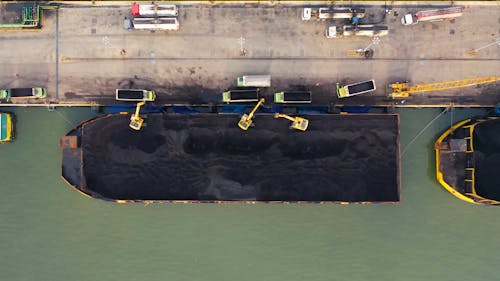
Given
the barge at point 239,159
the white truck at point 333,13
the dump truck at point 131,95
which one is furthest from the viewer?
the white truck at point 333,13

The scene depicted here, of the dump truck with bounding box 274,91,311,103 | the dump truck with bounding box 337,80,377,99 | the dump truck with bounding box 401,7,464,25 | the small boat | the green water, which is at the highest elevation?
the dump truck with bounding box 401,7,464,25

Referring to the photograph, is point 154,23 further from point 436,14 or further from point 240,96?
point 436,14

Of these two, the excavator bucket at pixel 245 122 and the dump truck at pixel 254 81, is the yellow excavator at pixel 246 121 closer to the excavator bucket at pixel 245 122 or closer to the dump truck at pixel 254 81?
the excavator bucket at pixel 245 122

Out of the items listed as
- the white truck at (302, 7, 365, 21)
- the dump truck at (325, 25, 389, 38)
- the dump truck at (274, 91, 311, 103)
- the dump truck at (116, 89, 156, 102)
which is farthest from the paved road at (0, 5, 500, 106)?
the dump truck at (116, 89, 156, 102)

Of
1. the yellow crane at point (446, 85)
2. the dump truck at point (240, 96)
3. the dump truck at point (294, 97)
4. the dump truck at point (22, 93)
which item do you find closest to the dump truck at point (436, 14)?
the yellow crane at point (446, 85)

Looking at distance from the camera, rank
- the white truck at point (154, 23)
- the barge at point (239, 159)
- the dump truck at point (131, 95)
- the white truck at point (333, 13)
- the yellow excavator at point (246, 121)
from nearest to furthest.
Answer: the yellow excavator at point (246, 121) < the barge at point (239, 159) < the dump truck at point (131, 95) < the white truck at point (154, 23) < the white truck at point (333, 13)

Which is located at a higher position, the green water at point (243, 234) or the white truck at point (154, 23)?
the white truck at point (154, 23)

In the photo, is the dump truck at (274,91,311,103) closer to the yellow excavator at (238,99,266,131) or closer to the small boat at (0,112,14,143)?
the yellow excavator at (238,99,266,131)
